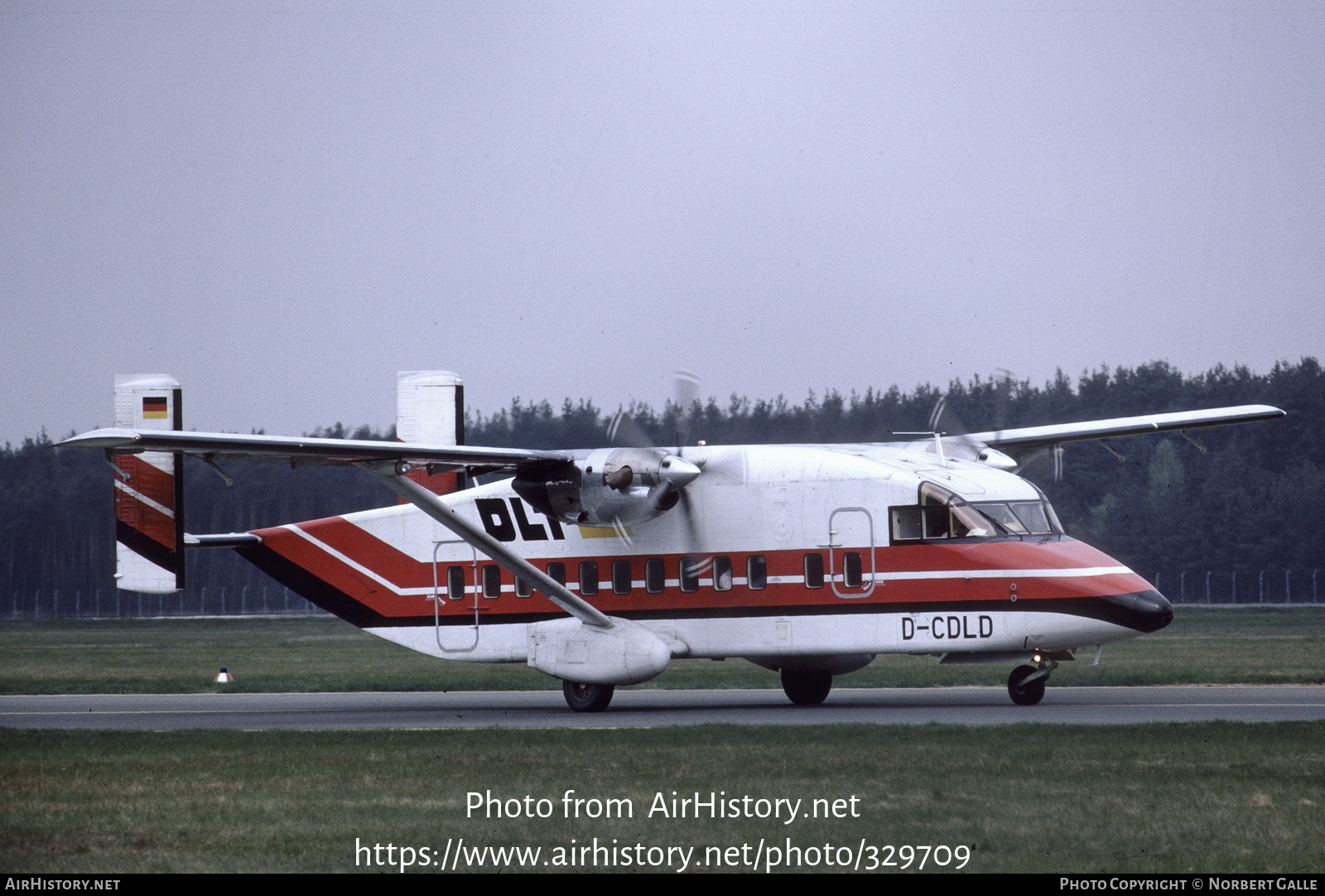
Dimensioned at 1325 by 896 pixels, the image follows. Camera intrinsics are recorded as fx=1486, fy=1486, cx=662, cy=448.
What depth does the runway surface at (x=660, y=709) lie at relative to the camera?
19531mm

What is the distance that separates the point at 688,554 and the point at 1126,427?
7.34m

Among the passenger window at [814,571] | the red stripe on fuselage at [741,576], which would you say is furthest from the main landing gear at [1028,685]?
the passenger window at [814,571]

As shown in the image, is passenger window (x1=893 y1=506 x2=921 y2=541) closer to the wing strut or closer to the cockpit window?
the cockpit window

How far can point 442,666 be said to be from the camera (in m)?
36.2

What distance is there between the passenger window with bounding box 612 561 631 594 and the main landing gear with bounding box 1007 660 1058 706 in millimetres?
5706

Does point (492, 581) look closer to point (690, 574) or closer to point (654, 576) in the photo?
point (654, 576)

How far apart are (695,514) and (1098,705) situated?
6282 mm

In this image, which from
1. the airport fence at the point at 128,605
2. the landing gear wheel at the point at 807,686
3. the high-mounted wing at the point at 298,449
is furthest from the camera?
the airport fence at the point at 128,605

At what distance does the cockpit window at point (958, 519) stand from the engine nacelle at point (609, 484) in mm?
3094

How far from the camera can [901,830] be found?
11195mm

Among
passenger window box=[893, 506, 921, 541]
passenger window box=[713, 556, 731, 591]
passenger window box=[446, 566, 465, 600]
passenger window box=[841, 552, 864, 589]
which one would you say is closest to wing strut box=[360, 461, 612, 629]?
passenger window box=[713, 556, 731, 591]

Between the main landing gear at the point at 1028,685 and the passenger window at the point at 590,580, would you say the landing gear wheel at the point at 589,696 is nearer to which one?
the passenger window at the point at 590,580
